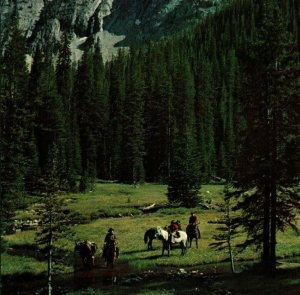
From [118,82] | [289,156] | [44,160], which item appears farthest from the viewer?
[118,82]

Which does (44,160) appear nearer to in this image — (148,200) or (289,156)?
(148,200)

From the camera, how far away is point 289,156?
2994 centimetres

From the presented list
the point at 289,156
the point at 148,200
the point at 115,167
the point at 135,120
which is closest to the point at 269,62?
the point at 289,156

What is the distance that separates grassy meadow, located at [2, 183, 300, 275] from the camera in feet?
114

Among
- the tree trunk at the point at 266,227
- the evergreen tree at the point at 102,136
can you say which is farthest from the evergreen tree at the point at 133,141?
the tree trunk at the point at 266,227

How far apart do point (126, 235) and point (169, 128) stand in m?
54.4

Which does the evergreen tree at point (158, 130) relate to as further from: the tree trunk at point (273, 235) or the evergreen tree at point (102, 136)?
the tree trunk at point (273, 235)

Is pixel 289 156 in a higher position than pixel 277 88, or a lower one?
lower

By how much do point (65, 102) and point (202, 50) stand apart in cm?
9179

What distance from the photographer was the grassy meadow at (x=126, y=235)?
114 ft

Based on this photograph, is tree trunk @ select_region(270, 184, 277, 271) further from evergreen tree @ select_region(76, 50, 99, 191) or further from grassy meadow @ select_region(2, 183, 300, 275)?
evergreen tree @ select_region(76, 50, 99, 191)

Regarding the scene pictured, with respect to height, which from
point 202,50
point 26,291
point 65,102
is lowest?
point 26,291

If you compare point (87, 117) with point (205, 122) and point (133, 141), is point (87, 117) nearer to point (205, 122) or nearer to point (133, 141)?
point (133, 141)

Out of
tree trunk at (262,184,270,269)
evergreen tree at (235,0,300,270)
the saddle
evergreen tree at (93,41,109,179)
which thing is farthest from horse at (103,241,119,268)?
evergreen tree at (93,41,109,179)
